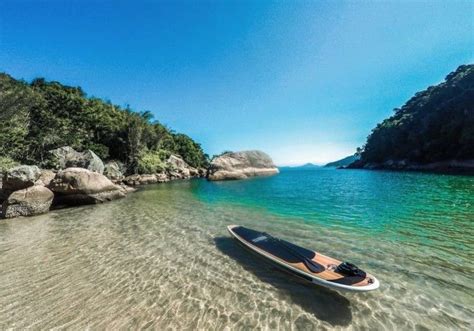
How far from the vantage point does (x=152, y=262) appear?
6613mm

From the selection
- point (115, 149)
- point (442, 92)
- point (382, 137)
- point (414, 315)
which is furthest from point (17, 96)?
point (382, 137)

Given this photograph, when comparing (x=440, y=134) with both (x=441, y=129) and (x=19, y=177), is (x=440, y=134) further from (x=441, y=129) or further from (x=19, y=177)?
(x=19, y=177)

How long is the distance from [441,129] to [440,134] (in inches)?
61.6

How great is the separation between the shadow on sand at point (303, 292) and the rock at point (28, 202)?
14.9 metres

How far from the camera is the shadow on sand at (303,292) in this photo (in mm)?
4195

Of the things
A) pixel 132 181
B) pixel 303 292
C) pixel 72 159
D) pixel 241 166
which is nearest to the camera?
pixel 303 292

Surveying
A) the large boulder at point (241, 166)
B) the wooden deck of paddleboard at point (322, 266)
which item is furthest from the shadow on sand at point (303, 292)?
the large boulder at point (241, 166)

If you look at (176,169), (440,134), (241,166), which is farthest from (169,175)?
(440,134)

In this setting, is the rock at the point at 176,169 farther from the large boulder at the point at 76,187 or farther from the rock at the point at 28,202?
the rock at the point at 28,202

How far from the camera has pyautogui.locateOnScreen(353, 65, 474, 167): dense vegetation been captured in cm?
4955

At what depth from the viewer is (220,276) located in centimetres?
577

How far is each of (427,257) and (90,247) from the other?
12019mm

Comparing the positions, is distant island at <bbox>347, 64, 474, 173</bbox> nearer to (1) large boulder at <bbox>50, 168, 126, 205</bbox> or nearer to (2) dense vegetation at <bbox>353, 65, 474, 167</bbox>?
(2) dense vegetation at <bbox>353, 65, 474, 167</bbox>

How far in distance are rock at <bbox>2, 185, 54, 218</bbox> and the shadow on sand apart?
48.8ft
